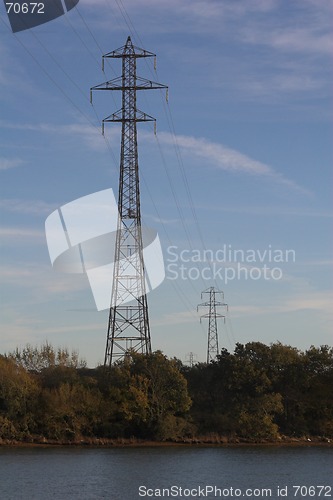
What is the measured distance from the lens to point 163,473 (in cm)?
5050

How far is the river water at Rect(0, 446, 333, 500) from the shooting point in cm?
4366

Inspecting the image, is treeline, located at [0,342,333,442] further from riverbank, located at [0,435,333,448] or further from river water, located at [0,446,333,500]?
river water, located at [0,446,333,500]

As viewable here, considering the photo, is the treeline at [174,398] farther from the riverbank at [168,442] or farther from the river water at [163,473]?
the river water at [163,473]

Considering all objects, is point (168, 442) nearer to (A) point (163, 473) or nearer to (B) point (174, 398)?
(B) point (174, 398)

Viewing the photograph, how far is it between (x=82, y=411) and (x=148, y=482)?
24016 mm

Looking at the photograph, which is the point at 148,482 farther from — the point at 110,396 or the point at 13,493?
the point at 110,396

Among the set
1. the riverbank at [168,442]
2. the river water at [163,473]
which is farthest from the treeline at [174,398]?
the river water at [163,473]

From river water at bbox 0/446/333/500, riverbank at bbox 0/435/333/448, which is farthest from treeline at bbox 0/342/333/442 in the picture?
river water at bbox 0/446/333/500

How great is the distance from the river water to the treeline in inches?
166

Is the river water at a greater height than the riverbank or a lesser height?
lesser

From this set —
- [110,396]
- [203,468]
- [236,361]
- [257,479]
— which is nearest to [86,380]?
[110,396]

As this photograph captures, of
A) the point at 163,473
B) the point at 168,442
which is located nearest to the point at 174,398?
the point at 168,442

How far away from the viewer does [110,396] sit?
71.7 metres

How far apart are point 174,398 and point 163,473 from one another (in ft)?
70.0
